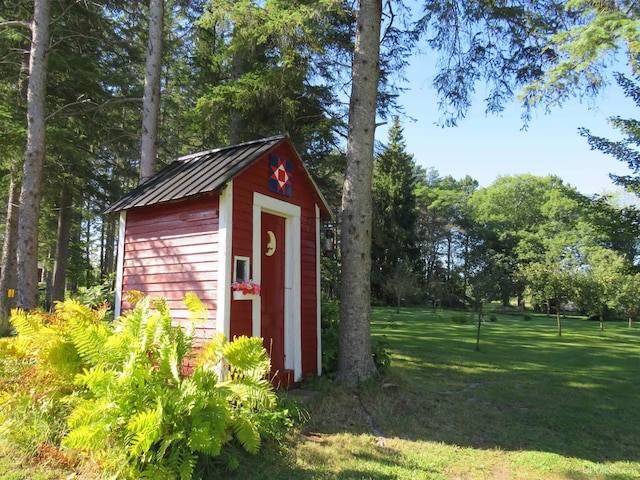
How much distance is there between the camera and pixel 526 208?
4822 centimetres

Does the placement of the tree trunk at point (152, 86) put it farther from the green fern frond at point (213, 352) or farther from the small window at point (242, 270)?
Result: the green fern frond at point (213, 352)

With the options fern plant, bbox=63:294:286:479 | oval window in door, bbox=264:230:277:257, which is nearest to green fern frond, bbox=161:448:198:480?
fern plant, bbox=63:294:286:479

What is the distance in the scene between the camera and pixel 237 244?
5.03 metres

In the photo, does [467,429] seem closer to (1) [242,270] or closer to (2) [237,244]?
(1) [242,270]

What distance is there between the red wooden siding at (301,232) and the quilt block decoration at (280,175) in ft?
0.23

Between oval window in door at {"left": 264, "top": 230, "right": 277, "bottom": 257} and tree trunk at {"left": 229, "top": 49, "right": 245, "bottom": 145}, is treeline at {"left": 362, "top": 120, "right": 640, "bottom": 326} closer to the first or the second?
tree trunk at {"left": 229, "top": 49, "right": 245, "bottom": 145}

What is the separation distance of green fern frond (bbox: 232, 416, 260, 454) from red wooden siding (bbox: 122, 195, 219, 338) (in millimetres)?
1551

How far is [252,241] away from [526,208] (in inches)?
1976

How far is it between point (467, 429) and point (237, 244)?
11.9ft

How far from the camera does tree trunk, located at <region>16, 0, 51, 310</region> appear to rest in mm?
8734

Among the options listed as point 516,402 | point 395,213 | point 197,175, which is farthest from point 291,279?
point 395,213

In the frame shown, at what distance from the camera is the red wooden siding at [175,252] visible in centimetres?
492

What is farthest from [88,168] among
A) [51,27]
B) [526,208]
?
[526,208]

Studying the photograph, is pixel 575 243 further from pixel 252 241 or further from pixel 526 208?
pixel 252 241
